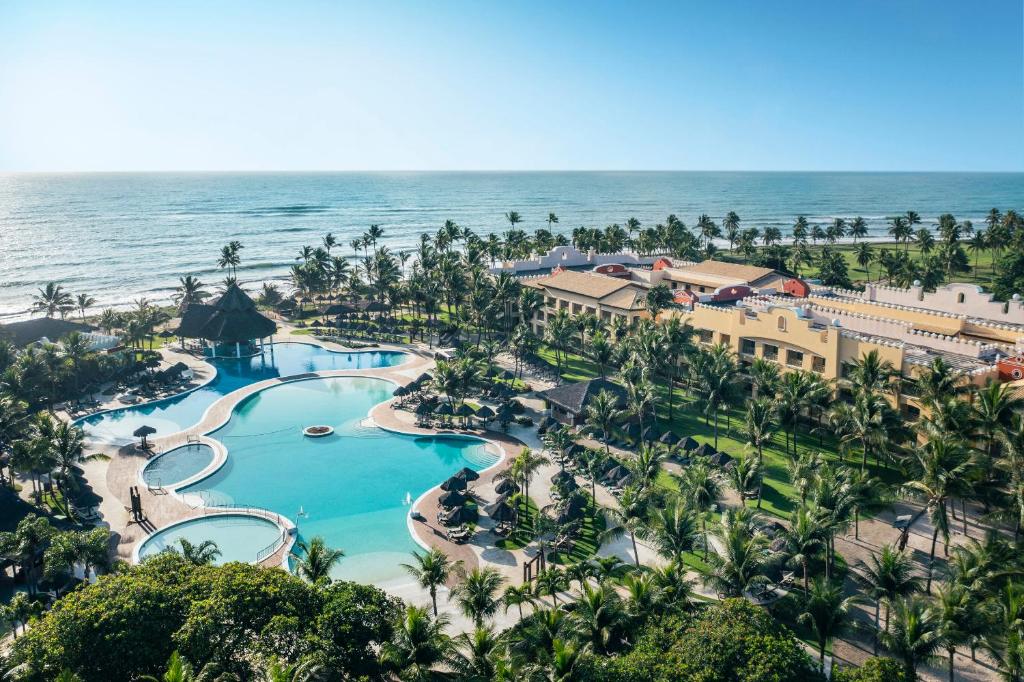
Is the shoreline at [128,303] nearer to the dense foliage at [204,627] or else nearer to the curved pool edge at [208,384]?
the curved pool edge at [208,384]

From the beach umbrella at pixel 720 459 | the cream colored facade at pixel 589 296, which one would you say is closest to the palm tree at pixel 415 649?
the beach umbrella at pixel 720 459

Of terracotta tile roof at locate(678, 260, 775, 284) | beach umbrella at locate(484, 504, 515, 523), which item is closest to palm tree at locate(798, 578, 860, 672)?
beach umbrella at locate(484, 504, 515, 523)

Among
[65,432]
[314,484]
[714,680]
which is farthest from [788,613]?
[65,432]

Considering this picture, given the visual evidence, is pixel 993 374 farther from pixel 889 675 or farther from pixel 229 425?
pixel 229 425

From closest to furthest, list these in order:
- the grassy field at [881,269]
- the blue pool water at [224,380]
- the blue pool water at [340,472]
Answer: the blue pool water at [340,472] < the blue pool water at [224,380] < the grassy field at [881,269]

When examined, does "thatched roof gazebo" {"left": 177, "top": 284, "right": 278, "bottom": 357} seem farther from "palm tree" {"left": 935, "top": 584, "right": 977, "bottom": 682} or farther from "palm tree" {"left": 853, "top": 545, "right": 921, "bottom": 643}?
"palm tree" {"left": 935, "top": 584, "right": 977, "bottom": 682}

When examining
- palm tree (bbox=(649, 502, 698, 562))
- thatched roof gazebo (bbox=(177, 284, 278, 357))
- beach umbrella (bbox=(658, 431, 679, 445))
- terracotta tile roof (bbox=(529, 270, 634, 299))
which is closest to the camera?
palm tree (bbox=(649, 502, 698, 562))

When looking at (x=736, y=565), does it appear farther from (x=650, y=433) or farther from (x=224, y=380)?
(x=224, y=380)
